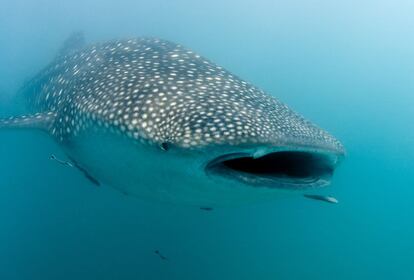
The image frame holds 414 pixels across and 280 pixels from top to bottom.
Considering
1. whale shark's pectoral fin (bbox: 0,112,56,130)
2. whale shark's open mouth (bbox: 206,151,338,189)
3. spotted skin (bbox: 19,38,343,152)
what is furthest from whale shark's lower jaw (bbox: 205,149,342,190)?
whale shark's pectoral fin (bbox: 0,112,56,130)

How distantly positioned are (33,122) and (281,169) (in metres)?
3.78

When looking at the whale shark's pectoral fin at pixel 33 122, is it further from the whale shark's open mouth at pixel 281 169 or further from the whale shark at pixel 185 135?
the whale shark's open mouth at pixel 281 169

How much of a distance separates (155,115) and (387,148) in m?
39.5

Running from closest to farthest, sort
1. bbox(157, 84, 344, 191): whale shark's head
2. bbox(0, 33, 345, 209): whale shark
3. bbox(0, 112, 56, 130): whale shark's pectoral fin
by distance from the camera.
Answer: bbox(157, 84, 344, 191): whale shark's head → bbox(0, 33, 345, 209): whale shark → bbox(0, 112, 56, 130): whale shark's pectoral fin

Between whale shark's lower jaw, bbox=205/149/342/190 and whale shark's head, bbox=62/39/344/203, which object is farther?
whale shark's lower jaw, bbox=205/149/342/190

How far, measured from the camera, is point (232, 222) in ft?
39.0

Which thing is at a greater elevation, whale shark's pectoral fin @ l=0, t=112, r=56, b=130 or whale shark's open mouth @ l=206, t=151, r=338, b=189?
whale shark's open mouth @ l=206, t=151, r=338, b=189

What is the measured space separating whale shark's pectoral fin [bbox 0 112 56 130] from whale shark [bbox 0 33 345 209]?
0.08 ft

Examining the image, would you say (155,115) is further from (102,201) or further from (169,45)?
(102,201)

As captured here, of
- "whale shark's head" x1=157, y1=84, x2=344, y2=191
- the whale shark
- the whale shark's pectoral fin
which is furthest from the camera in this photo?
the whale shark's pectoral fin

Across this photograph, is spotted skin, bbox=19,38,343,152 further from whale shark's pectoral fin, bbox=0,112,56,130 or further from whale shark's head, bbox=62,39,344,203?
whale shark's pectoral fin, bbox=0,112,56,130

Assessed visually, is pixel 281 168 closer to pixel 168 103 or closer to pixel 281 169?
pixel 281 169

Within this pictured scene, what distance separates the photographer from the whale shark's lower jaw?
10.0 feet

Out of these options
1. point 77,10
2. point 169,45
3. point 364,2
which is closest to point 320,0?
point 364,2
